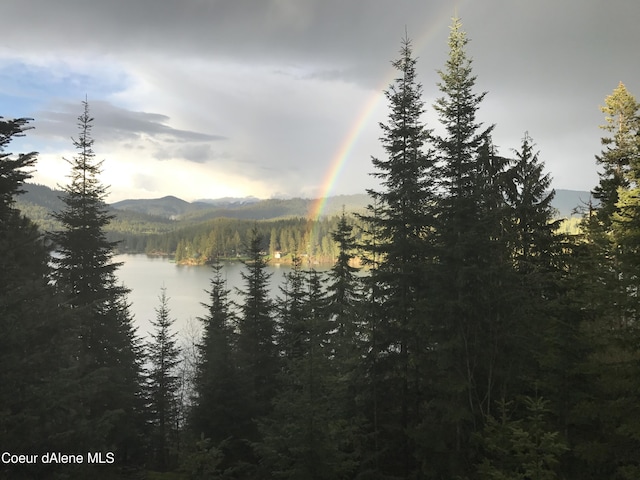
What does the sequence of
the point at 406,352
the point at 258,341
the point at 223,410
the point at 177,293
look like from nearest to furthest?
the point at 406,352
the point at 223,410
the point at 258,341
the point at 177,293

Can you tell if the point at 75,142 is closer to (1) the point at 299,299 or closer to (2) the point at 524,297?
(1) the point at 299,299

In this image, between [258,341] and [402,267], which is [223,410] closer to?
[258,341]

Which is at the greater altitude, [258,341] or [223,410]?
[258,341]

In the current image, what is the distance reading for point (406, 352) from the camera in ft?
44.5

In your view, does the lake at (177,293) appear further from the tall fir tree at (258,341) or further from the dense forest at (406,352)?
the dense forest at (406,352)

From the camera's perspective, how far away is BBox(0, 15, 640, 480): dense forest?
823 cm

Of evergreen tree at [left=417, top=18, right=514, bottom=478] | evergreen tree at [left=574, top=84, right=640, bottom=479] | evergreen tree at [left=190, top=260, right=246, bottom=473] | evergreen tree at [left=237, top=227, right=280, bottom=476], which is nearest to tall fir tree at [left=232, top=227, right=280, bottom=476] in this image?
evergreen tree at [left=237, top=227, right=280, bottom=476]

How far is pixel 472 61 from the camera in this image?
14562 millimetres

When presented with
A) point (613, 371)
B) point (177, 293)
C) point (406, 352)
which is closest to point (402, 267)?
point (406, 352)

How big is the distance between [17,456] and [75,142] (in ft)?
47.5

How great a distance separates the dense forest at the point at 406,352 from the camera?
8227 millimetres

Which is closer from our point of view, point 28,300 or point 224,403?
point 28,300

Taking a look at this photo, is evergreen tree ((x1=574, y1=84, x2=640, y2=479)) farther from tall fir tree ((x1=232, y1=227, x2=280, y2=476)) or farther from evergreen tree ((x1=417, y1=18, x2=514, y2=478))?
tall fir tree ((x1=232, y1=227, x2=280, y2=476))

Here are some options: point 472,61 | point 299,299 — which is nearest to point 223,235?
point 299,299
